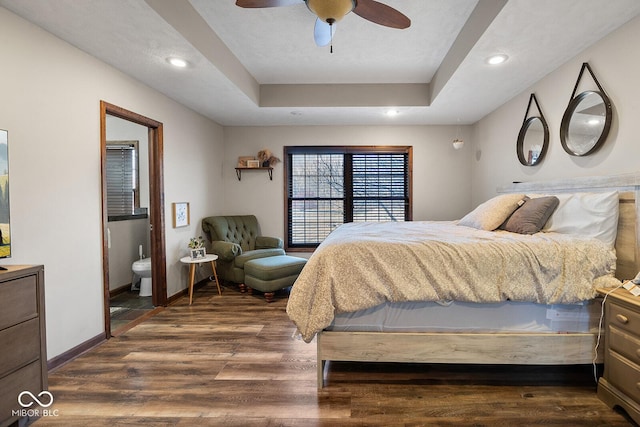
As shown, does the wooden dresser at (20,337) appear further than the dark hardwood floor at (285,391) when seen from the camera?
No

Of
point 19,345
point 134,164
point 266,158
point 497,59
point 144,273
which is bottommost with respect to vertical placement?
point 144,273

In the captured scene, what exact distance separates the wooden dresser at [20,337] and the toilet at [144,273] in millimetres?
2018

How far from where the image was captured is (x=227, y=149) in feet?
15.8

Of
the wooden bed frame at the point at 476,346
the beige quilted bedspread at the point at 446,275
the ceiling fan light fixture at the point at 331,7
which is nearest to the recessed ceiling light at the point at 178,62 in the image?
the ceiling fan light fixture at the point at 331,7

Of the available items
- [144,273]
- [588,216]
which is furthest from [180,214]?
[588,216]

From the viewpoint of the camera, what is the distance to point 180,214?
3.66 metres

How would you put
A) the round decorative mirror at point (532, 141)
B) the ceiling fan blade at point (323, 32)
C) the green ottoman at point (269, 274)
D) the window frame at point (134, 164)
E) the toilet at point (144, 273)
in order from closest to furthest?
the ceiling fan blade at point (323, 32) → the round decorative mirror at point (532, 141) → the green ottoman at point (269, 274) → the toilet at point (144, 273) → the window frame at point (134, 164)

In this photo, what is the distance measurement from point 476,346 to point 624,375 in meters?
0.72

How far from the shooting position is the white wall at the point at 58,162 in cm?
191

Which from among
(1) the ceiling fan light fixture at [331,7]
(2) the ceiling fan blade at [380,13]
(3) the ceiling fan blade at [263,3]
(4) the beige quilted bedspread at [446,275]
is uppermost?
(3) the ceiling fan blade at [263,3]

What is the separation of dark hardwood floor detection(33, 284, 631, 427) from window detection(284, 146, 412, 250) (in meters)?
2.58

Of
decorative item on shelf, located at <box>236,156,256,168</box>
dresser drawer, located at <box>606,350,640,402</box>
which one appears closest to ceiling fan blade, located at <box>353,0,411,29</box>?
dresser drawer, located at <box>606,350,640,402</box>

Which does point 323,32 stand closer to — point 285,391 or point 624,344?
point 285,391

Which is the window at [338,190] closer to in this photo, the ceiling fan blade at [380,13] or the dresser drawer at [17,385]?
the ceiling fan blade at [380,13]
